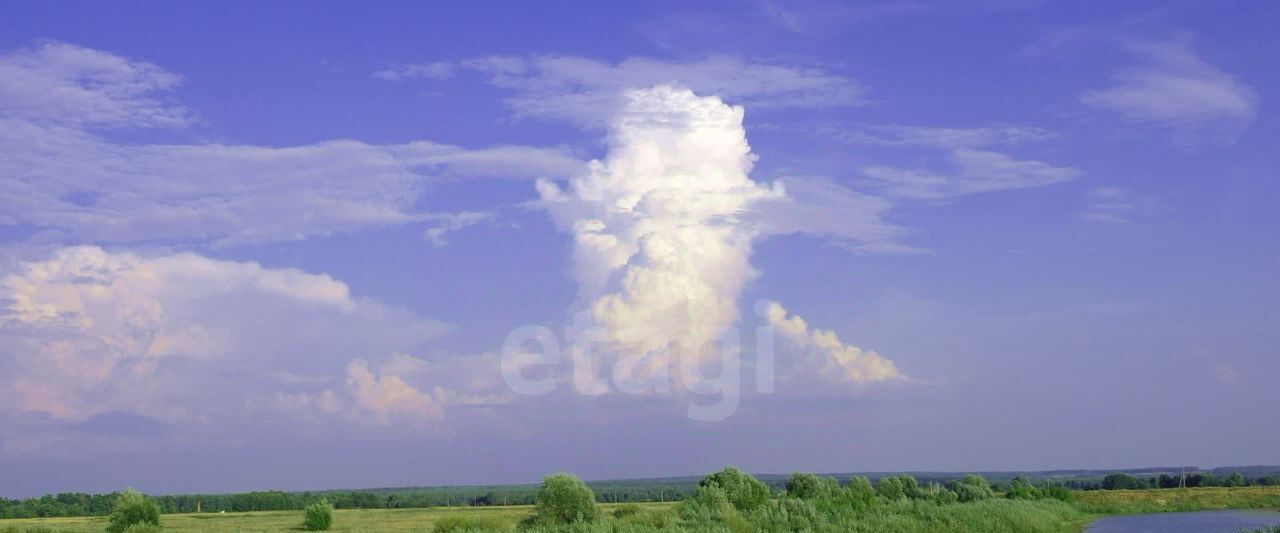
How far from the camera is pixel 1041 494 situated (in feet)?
245

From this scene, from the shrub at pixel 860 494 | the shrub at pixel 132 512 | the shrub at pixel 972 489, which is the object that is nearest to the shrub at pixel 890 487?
the shrub at pixel 972 489

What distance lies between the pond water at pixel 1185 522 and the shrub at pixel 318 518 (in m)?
35.4

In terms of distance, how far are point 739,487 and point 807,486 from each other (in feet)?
40.9

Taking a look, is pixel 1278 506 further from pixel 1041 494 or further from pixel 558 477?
pixel 558 477

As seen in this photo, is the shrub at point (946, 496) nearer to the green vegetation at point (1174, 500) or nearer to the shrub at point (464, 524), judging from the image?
the green vegetation at point (1174, 500)

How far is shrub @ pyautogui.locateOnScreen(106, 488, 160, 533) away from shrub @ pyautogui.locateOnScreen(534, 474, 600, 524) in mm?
20033

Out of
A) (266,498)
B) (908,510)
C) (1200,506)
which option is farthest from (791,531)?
(266,498)

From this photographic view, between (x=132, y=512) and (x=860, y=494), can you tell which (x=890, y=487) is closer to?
(x=860, y=494)

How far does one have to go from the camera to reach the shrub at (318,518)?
54.4m

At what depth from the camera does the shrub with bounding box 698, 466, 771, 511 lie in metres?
46.4

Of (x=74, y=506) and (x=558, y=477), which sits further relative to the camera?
(x=74, y=506)

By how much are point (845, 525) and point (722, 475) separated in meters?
13.0

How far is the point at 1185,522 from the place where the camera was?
57188 mm

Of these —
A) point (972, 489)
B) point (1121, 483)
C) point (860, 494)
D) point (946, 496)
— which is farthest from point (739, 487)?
point (1121, 483)
